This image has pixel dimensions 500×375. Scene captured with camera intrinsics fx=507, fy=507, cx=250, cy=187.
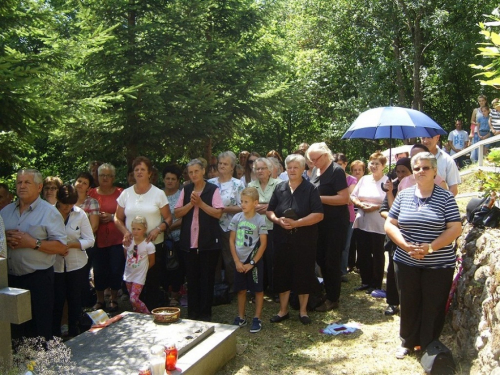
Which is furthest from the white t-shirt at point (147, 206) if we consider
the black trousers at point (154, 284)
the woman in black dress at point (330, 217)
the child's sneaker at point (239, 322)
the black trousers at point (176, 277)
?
the woman in black dress at point (330, 217)

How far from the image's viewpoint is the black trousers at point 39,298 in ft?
15.4

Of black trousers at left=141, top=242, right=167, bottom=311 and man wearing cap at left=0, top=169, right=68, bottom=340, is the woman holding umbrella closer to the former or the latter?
black trousers at left=141, top=242, right=167, bottom=311

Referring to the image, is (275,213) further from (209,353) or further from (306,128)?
(306,128)

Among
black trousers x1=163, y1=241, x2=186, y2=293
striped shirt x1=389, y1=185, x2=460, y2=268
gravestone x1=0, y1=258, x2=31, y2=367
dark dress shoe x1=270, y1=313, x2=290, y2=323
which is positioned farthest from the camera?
black trousers x1=163, y1=241, x2=186, y2=293

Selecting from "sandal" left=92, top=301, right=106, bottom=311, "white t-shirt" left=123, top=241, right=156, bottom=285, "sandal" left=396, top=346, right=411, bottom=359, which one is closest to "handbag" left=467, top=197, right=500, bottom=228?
"sandal" left=396, top=346, right=411, bottom=359

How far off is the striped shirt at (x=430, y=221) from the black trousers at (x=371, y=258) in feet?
6.99

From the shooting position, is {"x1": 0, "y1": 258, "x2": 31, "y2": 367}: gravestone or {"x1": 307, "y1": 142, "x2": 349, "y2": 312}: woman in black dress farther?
{"x1": 307, "y1": 142, "x2": 349, "y2": 312}: woman in black dress

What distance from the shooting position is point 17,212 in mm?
4805

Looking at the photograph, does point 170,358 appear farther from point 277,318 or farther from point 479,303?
point 479,303

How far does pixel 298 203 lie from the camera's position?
19.3 ft

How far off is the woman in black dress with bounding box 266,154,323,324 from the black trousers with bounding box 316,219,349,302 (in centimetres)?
46

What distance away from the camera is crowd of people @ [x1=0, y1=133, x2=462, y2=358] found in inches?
184

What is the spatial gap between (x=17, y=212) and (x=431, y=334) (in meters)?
4.05

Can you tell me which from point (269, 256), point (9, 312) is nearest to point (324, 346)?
point (269, 256)
